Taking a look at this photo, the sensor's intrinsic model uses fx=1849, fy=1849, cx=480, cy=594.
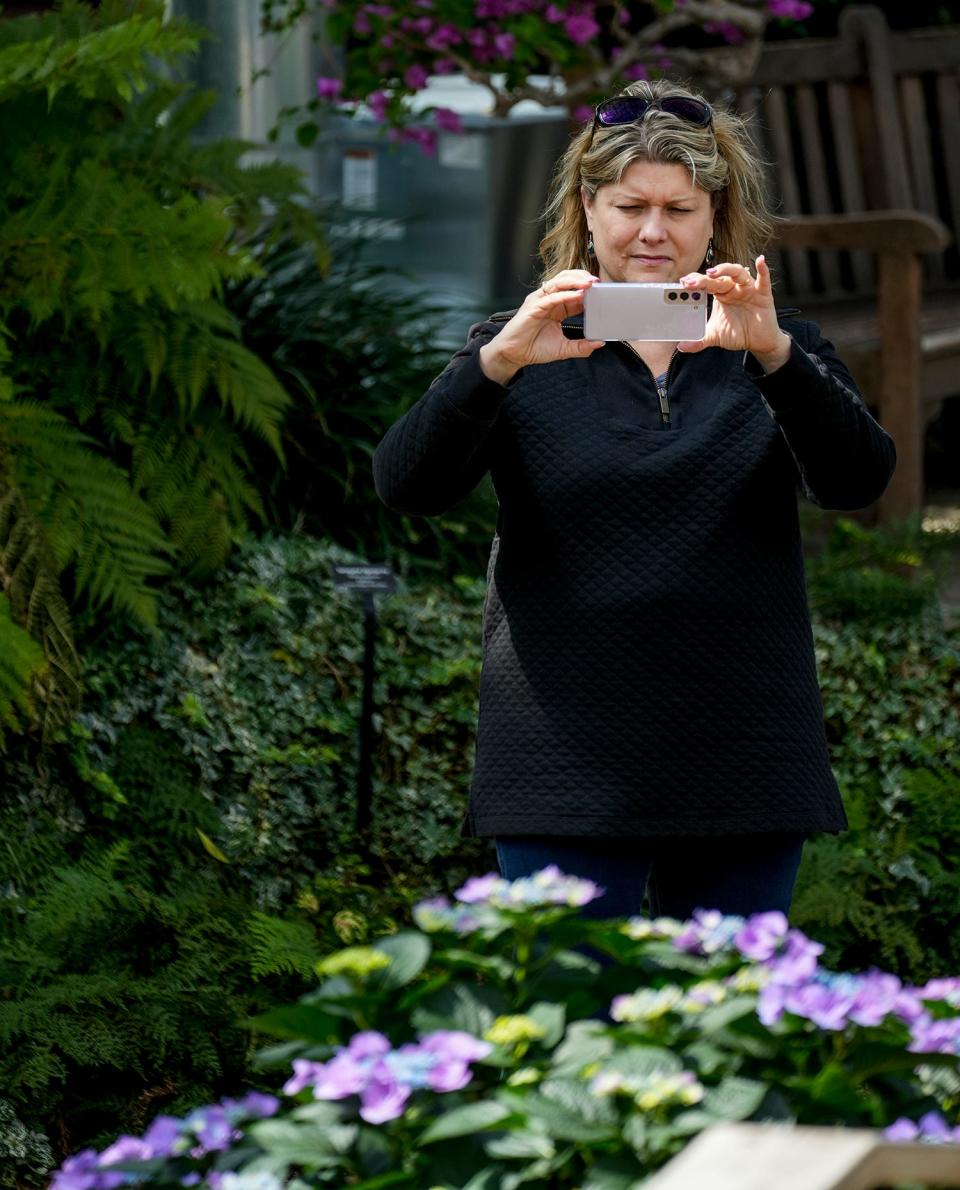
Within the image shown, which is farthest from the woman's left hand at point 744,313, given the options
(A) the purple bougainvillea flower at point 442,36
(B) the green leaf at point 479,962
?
(A) the purple bougainvillea flower at point 442,36

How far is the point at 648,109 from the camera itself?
2.48 metres

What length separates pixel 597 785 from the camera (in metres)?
2.35

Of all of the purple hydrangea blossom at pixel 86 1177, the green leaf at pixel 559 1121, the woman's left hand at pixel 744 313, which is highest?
the woman's left hand at pixel 744 313

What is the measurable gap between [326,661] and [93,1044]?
1.53 metres

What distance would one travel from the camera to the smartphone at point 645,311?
228 cm

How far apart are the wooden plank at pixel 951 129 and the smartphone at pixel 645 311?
249 inches

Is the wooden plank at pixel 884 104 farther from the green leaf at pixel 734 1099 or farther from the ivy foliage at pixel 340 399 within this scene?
the green leaf at pixel 734 1099

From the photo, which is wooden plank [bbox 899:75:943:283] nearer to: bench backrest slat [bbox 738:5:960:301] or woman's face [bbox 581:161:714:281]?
bench backrest slat [bbox 738:5:960:301]

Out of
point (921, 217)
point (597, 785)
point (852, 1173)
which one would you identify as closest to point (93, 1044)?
point (597, 785)

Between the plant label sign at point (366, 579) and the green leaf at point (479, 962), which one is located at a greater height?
the plant label sign at point (366, 579)

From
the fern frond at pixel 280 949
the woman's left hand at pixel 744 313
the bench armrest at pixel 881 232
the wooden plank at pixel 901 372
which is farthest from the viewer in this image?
the wooden plank at pixel 901 372

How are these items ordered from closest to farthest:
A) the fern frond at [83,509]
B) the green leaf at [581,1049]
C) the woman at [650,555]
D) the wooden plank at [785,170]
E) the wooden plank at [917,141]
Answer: the green leaf at [581,1049]
the woman at [650,555]
the fern frond at [83,509]
the wooden plank at [785,170]
the wooden plank at [917,141]

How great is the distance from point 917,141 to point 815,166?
510 millimetres

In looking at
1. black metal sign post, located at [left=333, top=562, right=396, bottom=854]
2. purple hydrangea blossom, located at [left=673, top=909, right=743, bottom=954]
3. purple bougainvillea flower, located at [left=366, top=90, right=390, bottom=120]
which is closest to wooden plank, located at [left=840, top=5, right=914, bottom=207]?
purple bougainvillea flower, located at [left=366, top=90, right=390, bottom=120]
